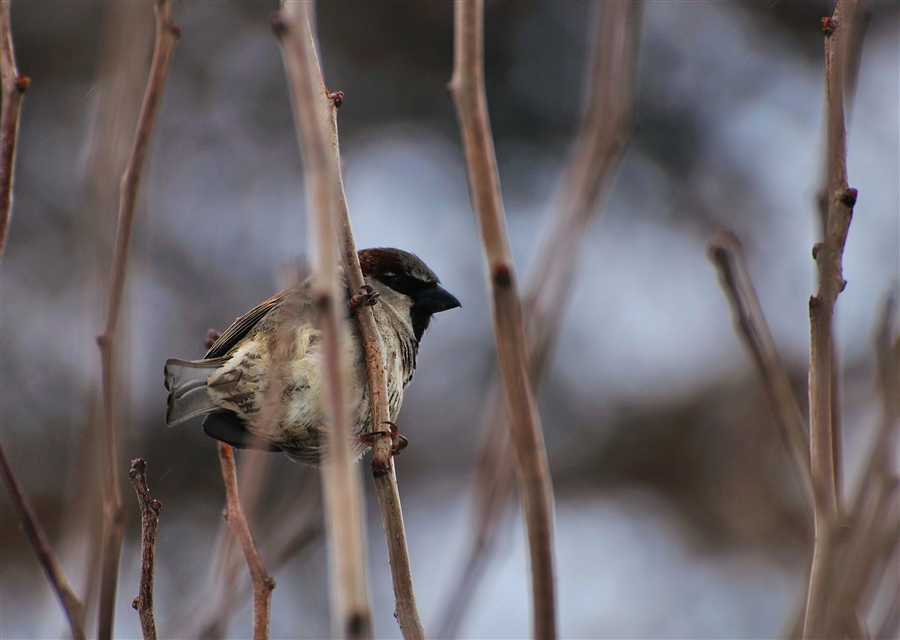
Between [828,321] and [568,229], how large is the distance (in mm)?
477

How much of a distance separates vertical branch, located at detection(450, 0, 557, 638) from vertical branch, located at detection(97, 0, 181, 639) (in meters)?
0.61

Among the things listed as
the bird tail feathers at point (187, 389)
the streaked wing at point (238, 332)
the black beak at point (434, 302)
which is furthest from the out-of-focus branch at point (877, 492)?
the black beak at point (434, 302)

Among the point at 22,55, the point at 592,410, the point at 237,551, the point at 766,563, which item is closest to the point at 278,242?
the point at 22,55

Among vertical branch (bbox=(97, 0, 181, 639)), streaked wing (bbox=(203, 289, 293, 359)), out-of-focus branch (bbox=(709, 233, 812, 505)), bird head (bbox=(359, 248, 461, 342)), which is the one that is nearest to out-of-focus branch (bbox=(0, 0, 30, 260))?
vertical branch (bbox=(97, 0, 181, 639))

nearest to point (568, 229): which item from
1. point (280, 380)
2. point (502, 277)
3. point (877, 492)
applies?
point (502, 277)

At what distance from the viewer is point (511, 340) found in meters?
1.19

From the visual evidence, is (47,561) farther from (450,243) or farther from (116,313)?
(450,243)

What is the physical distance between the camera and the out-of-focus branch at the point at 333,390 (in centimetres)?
111

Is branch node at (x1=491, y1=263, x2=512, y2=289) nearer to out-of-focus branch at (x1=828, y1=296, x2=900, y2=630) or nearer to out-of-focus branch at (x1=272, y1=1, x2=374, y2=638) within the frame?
out-of-focus branch at (x1=272, y1=1, x2=374, y2=638)

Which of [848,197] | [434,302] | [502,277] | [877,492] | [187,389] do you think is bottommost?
[877,492]

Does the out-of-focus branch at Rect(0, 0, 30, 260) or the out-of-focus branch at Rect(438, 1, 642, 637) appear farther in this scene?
the out-of-focus branch at Rect(438, 1, 642, 637)

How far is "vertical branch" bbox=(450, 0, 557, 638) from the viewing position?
1143 millimetres

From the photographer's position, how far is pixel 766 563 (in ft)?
24.5

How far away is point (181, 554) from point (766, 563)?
4549 millimetres
